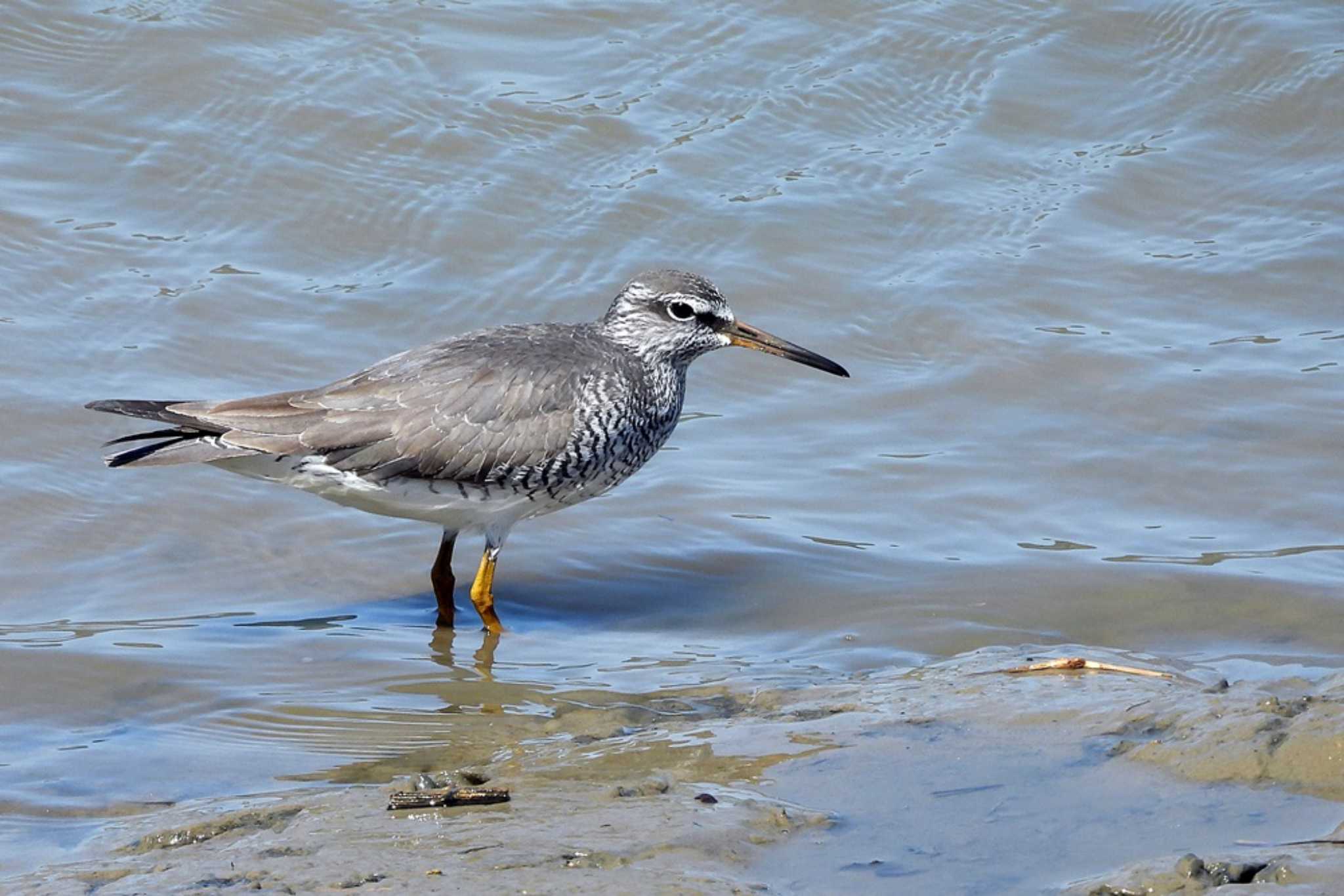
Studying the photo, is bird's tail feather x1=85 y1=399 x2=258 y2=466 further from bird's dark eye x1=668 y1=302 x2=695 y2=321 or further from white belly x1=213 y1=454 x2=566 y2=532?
bird's dark eye x1=668 y1=302 x2=695 y2=321

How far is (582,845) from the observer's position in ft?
15.4

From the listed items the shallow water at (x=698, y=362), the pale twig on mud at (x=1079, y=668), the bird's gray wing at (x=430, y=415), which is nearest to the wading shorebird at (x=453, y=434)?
the bird's gray wing at (x=430, y=415)

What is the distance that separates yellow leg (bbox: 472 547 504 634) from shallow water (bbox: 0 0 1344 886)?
149mm

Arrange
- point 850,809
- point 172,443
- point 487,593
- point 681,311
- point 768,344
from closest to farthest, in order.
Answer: point 850,809 → point 172,443 → point 487,593 → point 681,311 → point 768,344

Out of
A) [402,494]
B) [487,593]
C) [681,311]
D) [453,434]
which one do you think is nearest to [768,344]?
[681,311]

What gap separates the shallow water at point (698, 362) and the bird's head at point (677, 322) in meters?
0.86

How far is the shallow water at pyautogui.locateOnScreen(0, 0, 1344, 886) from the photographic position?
287 inches

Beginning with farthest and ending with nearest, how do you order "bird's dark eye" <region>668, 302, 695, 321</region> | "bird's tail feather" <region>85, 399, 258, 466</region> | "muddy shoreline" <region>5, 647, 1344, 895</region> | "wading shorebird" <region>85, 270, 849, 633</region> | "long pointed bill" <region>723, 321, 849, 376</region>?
1. "long pointed bill" <region>723, 321, 849, 376</region>
2. "bird's dark eye" <region>668, 302, 695, 321</region>
3. "wading shorebird" <region>85, 270, 849, 633</region>
4. "bird's tail feather" <region>85, 399, 258, 466</region>
5. "muddy shoreline" <region>5, 647, 1344, 895</region>

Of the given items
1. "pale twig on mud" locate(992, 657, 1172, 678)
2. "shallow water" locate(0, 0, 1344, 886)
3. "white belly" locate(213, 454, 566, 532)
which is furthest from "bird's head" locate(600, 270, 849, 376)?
"pale twig on mud" locate(992, 657, 1172, 678)

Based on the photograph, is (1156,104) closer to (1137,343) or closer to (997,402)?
(1137,343)

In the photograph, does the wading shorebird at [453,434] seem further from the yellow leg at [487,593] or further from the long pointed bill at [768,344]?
the long pointed bill at [768,344]

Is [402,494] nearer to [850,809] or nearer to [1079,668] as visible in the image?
[1079,668]

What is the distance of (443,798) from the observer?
5.12 m

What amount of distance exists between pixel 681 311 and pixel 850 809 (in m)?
4.00
